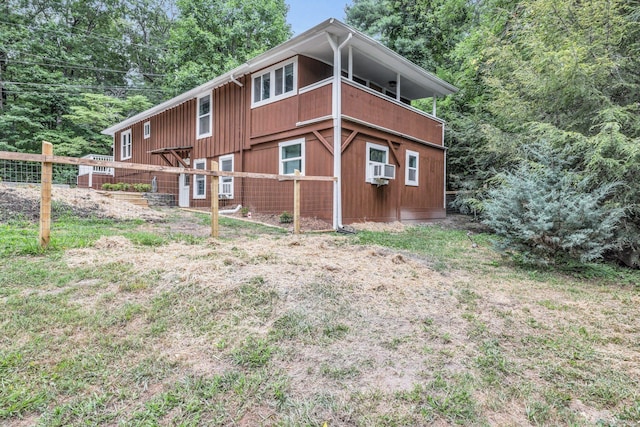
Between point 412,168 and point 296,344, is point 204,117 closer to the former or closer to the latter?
point 412,168

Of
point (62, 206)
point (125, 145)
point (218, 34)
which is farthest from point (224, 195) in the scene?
point (218, 34)

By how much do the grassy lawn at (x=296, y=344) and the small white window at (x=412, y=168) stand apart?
6.91m

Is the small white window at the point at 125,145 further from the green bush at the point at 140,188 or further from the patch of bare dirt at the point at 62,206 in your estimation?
the patch of bare dirt at the point at 62,206

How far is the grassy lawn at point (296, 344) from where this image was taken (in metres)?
1.67

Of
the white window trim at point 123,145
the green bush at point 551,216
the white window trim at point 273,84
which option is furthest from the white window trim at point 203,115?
the green bush at point 551,216

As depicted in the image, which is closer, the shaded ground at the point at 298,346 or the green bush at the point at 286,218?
the shaded ground at the point at 298,346

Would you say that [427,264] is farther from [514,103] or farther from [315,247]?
[514,103]

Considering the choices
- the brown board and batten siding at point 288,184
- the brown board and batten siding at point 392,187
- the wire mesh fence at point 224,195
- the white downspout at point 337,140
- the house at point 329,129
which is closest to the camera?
the wire mesh fence at point 224,195

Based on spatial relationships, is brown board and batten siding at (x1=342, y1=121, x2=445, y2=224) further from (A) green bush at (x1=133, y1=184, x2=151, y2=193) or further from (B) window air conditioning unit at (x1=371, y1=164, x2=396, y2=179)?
(A) green bush at (x1=133, y1=184, x2=151, y2=193)

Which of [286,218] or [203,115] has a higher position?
[203,115]

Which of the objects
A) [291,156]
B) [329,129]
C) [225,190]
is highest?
[329,129]

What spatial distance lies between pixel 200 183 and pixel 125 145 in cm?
798

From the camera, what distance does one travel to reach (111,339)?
2.23 meters

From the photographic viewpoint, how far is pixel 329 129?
8.41 m
